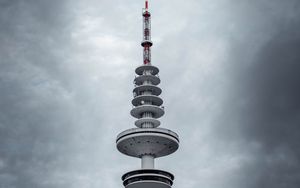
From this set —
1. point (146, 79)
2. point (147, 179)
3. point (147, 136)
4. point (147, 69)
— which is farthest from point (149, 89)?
point (147, 179)

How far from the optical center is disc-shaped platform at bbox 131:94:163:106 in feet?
563

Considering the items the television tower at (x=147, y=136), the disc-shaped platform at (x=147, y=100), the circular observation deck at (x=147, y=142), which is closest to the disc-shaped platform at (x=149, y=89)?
the television tower at (x=147, y=136)

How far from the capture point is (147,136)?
163m

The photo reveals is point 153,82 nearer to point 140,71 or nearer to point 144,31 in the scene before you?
point 140,71

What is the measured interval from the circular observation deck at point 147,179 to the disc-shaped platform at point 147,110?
18.9 m

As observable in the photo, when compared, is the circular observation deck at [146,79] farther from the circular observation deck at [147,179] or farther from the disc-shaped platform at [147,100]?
the circular observation deck at [147,179]

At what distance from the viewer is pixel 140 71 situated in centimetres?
17638

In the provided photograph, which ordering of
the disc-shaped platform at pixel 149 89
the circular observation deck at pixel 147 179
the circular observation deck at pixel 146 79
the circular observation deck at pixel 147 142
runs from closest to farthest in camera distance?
the circular observation deck at pixel 147 179
the circular observation deck at pixel 147 142
the disc-shaped platform at pixel 149 89
the circular observation deck at pixel 146 79

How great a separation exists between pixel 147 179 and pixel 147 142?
11387 millimetres

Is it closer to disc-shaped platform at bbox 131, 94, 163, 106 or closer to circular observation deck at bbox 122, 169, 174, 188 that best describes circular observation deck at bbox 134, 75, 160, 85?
disc-shaped platform at bbox 131, 94, 163, 106

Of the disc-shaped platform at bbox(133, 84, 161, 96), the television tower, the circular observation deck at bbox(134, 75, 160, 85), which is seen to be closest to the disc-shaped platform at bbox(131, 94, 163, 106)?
the television tower

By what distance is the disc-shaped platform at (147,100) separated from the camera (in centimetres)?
17169

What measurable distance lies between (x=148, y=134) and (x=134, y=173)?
11087mm

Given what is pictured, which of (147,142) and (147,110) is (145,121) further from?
(147,142)
